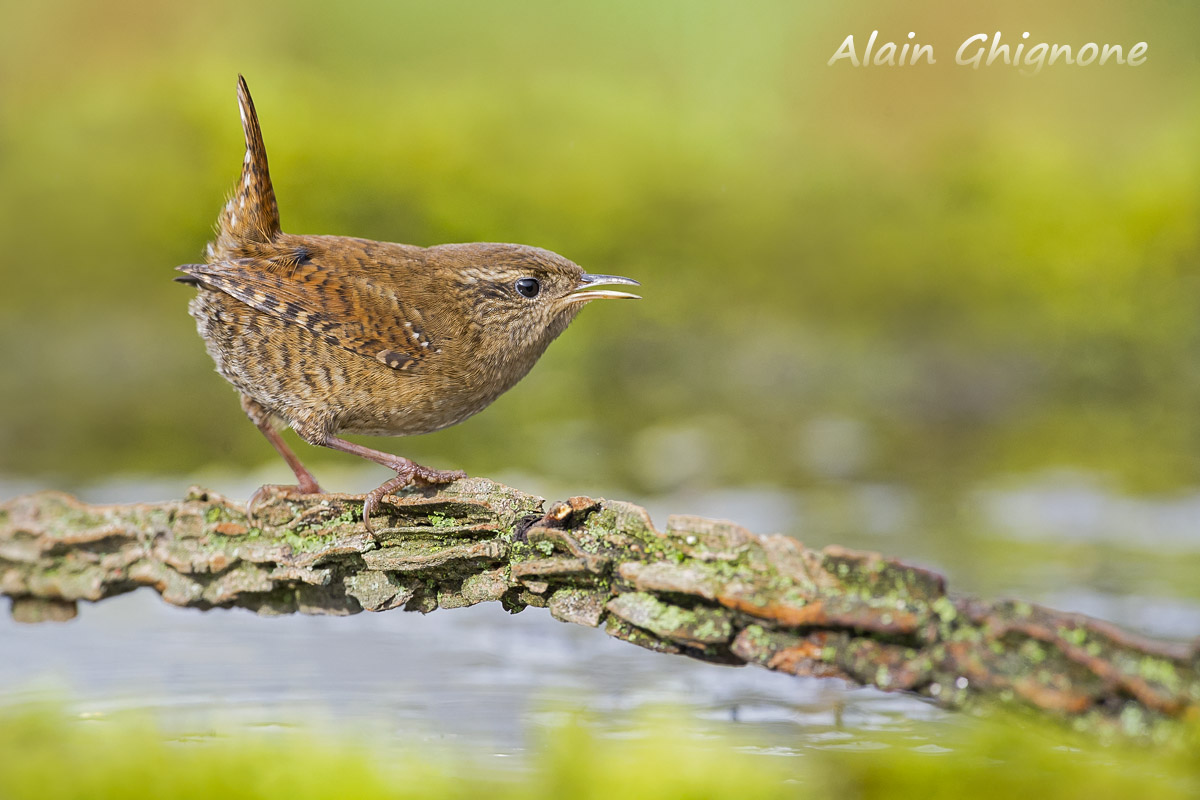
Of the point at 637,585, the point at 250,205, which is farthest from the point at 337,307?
the point at 637,585

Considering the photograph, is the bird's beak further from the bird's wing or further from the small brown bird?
the bird's wing

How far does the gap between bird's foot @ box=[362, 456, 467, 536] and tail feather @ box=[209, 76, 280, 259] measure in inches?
20.0

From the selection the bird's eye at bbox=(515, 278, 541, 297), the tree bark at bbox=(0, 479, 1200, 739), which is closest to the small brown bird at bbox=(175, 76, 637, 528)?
the bird's eye at bbox=(515, 278, 541, 297)

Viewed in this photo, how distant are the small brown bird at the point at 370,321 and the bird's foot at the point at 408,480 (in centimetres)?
10

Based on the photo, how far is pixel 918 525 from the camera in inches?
109

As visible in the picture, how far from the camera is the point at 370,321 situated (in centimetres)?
157

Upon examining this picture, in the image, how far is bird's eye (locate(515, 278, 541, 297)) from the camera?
5.24 feet

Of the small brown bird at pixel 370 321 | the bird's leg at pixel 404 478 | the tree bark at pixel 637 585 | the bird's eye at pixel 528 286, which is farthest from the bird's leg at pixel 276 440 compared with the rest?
the bird's eye at pixel 528 286

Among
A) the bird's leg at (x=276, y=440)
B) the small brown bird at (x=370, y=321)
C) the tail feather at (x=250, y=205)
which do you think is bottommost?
the bird's leg at (x=276, y=440)

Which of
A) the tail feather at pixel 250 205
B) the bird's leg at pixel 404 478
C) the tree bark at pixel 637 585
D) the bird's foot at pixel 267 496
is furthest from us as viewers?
the tail feather at pixel 250 205

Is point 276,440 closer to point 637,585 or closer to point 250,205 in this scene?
point 250,205

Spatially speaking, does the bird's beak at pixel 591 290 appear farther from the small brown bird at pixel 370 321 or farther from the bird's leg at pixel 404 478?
the bird's leg at pixel 404 478

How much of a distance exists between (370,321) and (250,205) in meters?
0.29

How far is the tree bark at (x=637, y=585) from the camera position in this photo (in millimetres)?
1020
